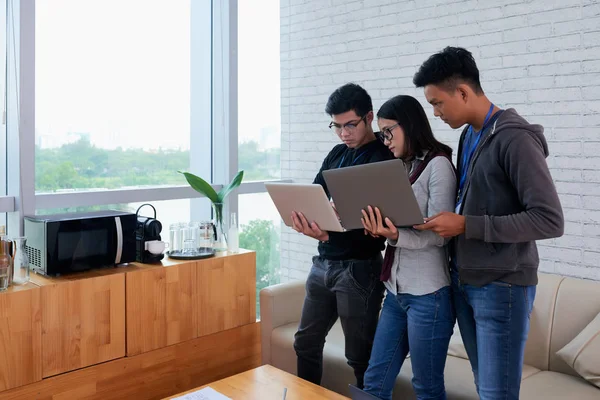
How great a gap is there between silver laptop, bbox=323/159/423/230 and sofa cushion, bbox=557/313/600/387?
1.09 metres

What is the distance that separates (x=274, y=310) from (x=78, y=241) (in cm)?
111

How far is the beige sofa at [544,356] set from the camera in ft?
7.82

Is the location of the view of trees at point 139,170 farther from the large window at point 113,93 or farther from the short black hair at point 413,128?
the short black hair at point 413,128

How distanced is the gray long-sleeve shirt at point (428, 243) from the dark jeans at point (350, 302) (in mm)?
292

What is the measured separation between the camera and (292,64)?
4.21 metres

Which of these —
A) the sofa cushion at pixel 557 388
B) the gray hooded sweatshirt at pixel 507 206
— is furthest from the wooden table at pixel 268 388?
the sofa cushion at pixel 557 388

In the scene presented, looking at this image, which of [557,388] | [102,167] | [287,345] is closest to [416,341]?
[557,388]

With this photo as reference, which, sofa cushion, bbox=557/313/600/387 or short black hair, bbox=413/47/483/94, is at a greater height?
short black hair, bbox=413/47/483/94

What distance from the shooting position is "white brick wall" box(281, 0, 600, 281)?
2.80 meters

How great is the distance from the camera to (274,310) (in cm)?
321

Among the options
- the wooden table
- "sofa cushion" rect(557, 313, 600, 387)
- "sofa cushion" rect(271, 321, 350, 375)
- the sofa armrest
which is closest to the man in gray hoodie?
the wooden table

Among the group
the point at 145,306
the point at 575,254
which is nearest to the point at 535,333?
the point at 575,254

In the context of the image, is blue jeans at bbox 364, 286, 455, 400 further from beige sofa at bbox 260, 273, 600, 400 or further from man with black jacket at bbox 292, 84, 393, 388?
beige sofa at bbox 260, 273, 600, 400

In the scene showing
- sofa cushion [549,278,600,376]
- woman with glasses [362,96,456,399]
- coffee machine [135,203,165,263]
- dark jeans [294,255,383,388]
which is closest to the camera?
woman with glasses [362,96,456,399]
